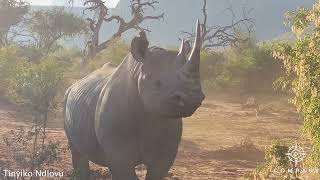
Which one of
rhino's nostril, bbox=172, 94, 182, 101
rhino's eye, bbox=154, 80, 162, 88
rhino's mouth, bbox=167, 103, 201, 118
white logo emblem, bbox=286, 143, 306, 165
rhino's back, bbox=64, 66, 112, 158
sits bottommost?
white logo emblem, bbox=286, 143, 306, 165

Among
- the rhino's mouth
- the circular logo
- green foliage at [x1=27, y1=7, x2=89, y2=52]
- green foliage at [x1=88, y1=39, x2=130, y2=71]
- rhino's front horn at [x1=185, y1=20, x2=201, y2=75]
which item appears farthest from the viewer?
green foliage at [x1=27, y1=7, x2=89, y2=52]

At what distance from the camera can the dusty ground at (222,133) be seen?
8216mm

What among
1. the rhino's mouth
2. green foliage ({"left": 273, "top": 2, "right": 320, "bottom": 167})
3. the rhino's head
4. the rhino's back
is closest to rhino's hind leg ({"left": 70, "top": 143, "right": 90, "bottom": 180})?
the rhino's back

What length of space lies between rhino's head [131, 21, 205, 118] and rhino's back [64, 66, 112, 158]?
1054 millimetres

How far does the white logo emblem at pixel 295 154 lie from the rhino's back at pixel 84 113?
93.7 inches

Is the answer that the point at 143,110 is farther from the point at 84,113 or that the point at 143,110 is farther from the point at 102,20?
the point at 102,20

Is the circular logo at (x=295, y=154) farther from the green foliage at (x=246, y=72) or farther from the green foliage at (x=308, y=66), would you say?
the green foliage at (x=246, y=72)

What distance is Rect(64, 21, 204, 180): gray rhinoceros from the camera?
368cm

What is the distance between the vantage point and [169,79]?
3742mm

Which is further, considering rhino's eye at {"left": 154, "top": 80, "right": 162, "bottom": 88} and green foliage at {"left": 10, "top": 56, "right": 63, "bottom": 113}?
green foliage at {"left": 10, "top": 56, "right": 63, "bottom": 113}

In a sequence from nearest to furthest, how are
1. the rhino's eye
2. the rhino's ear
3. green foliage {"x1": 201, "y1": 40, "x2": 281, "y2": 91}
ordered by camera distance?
the rhino's eye, the rhino's ear, green foliage {"x1": 201, "y1": 40, "x2": 281, "y2": 91}

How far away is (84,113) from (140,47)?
1.38 m

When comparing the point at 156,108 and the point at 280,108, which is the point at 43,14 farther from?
the point at 156,108

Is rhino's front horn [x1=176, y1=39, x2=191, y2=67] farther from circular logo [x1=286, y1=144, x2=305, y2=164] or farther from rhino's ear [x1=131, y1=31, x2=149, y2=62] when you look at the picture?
circular logo [x1=286, y1=144, x2=305, y2=164]
